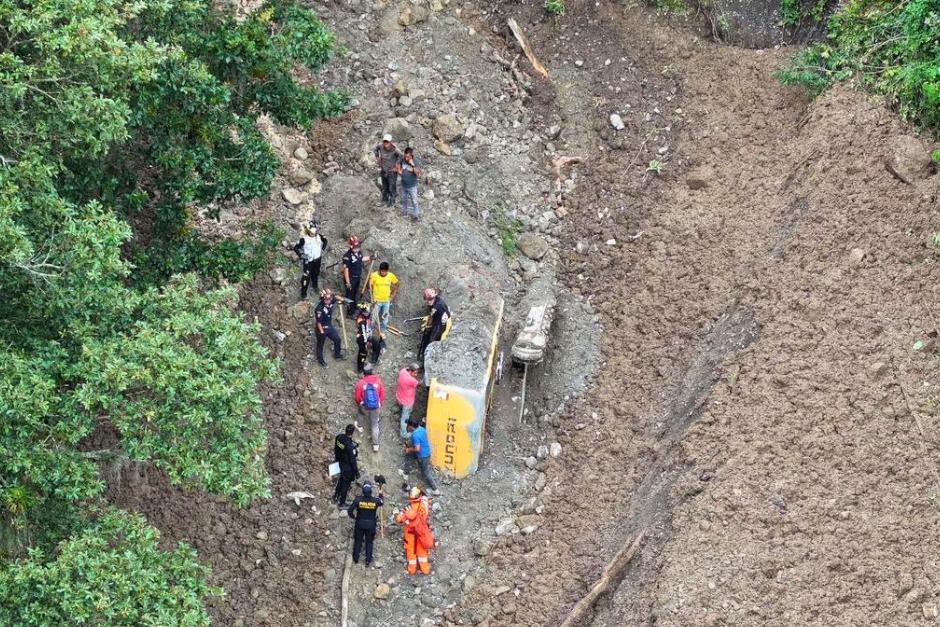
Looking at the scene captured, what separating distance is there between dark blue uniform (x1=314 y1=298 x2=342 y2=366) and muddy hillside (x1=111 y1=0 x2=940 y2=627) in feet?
1.11

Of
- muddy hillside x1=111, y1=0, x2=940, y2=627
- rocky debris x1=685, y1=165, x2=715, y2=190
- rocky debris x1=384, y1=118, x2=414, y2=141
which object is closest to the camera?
muddy hillside x1=111, y1=0, x2=940, y2=627

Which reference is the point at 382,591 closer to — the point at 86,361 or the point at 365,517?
the point at 365,517

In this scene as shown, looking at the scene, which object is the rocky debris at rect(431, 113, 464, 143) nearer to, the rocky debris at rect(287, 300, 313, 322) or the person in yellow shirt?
the person in yellow shirt

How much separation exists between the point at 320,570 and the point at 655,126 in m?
10.3

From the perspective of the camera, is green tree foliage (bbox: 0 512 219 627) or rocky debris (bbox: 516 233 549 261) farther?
rocky debris (bbox: 516 233 549 261)

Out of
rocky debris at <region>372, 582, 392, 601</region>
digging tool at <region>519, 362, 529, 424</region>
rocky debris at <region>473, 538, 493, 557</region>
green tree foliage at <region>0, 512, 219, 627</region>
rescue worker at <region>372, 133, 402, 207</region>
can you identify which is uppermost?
rescue worker at <region>372, 133, 402, 207</region>

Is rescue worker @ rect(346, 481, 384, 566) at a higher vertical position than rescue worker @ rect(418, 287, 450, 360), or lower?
lower

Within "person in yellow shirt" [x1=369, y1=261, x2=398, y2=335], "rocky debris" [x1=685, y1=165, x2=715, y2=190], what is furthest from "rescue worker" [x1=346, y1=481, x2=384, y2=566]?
"rocky debris" [x1=685, y1=165, x2=715, y2=190]

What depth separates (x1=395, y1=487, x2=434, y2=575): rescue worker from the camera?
A: 13.8 m

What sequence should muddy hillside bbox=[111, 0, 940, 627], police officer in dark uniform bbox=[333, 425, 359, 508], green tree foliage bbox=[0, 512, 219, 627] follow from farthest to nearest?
1. police officer in dark uniform bbox=[333, 425, 359, 508]
2. muddy hillside bbox=[111, 0, 940, 627]
3. green tree foliage bbox=[0, 512, 219, 627]

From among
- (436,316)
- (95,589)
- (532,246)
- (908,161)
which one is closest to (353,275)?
(436,316)

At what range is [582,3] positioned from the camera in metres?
20.8

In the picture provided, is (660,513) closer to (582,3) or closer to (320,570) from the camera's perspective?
(320,570)

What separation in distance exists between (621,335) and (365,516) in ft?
17.6
